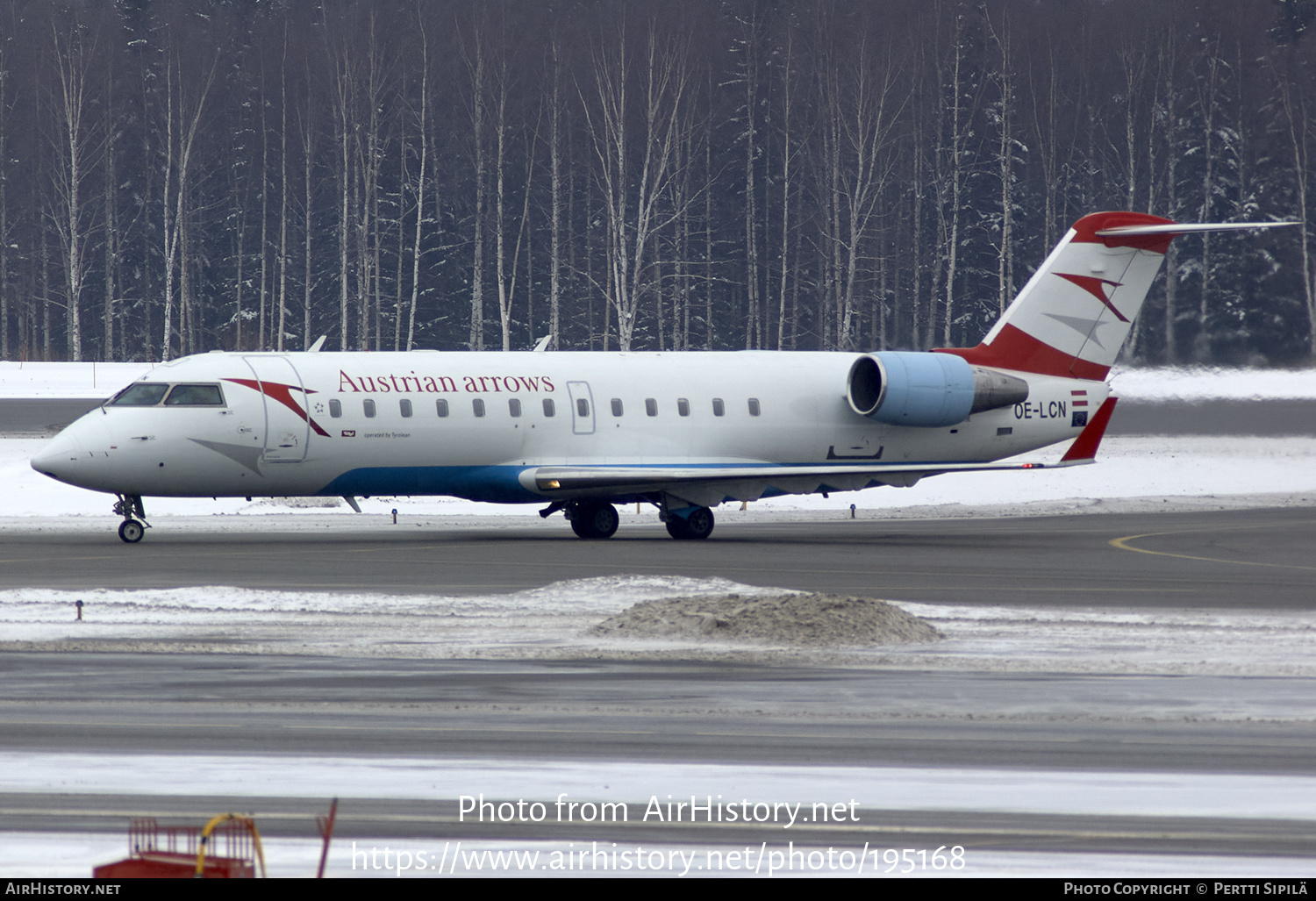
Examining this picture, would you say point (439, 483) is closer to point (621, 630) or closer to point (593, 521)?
point (593, 521)

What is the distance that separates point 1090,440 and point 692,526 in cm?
720

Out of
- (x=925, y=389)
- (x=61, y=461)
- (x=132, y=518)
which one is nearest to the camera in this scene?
(x=61, y=461)

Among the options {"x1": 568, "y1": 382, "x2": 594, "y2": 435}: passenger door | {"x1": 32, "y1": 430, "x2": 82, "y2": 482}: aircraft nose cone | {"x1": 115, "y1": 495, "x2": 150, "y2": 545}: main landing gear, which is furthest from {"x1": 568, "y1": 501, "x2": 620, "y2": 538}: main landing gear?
{"x1": 32, "y1": 430, "x2": 82, "y2": 482}: aircraft nose cone

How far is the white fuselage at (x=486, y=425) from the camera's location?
26328 mm

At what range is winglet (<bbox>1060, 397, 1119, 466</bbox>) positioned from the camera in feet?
93.2

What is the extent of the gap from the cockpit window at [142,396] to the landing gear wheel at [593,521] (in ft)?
24.4

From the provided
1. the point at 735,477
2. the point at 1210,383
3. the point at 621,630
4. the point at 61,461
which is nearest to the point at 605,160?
the point at 1210,383

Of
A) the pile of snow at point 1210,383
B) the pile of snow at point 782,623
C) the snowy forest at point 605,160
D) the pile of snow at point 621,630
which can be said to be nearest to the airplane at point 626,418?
the pile of snow at point 621,630

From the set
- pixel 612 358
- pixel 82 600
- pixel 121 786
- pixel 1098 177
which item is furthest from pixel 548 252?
pixel 121 786

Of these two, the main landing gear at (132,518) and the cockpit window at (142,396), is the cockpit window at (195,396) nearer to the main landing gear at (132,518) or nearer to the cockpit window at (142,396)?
the cockpit window at (142,396)

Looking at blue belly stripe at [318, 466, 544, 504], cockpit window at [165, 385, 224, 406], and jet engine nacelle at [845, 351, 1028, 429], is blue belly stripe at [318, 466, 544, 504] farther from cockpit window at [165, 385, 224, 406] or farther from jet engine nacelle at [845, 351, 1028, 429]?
jet engine nacelle at [845, 351, 1028, 429]

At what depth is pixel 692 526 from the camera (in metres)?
28.8

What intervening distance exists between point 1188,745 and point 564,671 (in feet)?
17.5

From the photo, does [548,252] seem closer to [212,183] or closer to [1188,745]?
[212,183]
